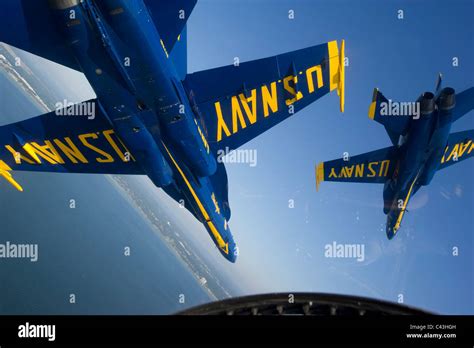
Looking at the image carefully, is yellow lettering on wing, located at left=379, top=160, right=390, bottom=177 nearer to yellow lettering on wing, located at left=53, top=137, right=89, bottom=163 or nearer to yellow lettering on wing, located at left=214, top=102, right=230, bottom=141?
yellow lettering on wing, located at left=214, top=102, right=230, bottom=141

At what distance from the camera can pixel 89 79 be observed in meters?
6.59

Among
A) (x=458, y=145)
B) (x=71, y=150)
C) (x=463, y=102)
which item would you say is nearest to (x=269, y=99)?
(x=71, y=150)

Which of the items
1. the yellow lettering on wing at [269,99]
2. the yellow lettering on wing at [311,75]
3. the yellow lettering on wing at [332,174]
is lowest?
the yellow lettering on wing at [332,174]

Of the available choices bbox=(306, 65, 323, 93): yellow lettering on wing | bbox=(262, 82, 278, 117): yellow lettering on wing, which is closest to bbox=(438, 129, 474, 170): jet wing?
bbox=(306, 65, 323, 93): yellow lettering on wing

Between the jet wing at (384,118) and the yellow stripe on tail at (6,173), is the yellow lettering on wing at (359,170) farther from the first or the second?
the yellow stripe on tail at (6,173)

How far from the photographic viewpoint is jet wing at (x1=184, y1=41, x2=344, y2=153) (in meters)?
8.48

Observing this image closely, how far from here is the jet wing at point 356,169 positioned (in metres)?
12.7

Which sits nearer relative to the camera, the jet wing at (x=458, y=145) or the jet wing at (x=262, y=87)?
the jet wing at (x=262, y=87)

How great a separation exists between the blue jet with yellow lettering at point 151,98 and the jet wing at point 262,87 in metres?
0.02

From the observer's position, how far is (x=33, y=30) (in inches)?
270

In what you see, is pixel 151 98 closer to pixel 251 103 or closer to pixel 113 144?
pixel 251 103

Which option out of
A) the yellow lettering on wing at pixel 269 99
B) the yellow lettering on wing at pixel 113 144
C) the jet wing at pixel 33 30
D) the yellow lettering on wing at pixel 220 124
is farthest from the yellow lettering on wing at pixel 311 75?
the jet wing at pixel 33 30

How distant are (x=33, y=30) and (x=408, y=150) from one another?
8223 mm

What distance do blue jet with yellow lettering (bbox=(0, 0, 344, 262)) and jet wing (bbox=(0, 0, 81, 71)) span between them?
0.05 feet
